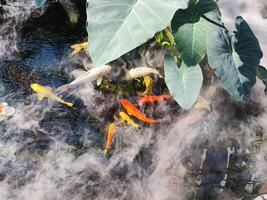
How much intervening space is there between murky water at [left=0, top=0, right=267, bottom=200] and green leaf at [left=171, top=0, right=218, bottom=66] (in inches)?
23.3

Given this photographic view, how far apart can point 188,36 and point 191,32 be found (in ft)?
0.12

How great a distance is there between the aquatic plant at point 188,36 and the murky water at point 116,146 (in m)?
0.41

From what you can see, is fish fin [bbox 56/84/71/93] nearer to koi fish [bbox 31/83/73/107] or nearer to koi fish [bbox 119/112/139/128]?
koi fish [bbox 31/83/73/107]

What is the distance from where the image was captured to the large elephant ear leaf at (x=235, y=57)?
7.83 ft

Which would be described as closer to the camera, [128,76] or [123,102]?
[123,102]

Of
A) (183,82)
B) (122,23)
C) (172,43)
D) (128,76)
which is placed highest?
(122,23)

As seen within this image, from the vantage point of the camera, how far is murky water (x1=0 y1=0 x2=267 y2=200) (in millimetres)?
2508

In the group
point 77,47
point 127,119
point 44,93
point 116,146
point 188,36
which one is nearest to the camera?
point 188,36

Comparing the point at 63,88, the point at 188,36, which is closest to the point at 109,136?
the point at 63,88

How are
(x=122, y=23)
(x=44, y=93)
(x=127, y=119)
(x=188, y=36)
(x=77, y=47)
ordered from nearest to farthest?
(x=122, y=23)
(x=188, y=36)
(x=127, y=119)
(x=44, y=93)
(x=77, y=47)

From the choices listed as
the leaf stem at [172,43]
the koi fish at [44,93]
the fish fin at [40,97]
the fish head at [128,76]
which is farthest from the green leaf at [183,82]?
the fish fin at [40,97]

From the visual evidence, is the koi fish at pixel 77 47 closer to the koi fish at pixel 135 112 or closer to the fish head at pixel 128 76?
the fish head at pixel 128 76

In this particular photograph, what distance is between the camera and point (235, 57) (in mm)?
2463

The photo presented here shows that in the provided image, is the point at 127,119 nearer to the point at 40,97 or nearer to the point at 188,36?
the point at 40,97
